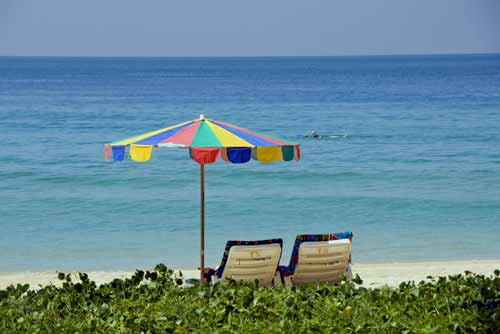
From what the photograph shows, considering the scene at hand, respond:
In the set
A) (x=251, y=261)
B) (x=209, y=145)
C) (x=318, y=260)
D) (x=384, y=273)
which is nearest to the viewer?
(x=209, y=145)

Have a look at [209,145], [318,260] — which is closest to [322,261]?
[318,260]

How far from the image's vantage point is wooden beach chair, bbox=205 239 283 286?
809cm

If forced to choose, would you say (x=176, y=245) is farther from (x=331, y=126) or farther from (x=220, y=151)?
(x=331, y=126)

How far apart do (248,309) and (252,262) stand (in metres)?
1.81

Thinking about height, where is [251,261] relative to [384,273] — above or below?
above

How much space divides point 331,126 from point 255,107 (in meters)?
13.0

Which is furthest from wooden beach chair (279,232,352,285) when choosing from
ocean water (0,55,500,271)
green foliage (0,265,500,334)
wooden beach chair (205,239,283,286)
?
ocean water (0,55,500,271)

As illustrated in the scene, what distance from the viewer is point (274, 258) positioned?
8273 mm

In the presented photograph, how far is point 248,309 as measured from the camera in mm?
6395

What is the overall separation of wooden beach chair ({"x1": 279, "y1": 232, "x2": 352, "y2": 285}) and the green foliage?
1.21 meters

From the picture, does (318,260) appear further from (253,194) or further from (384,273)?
(253,194)

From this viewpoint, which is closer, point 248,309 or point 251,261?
point 248,309

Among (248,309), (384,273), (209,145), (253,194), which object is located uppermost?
(209,145)

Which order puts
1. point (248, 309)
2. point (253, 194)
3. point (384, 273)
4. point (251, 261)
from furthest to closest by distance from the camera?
point (253, 194) → point (384, 273) → point (251, 261) → point (248, 309)
